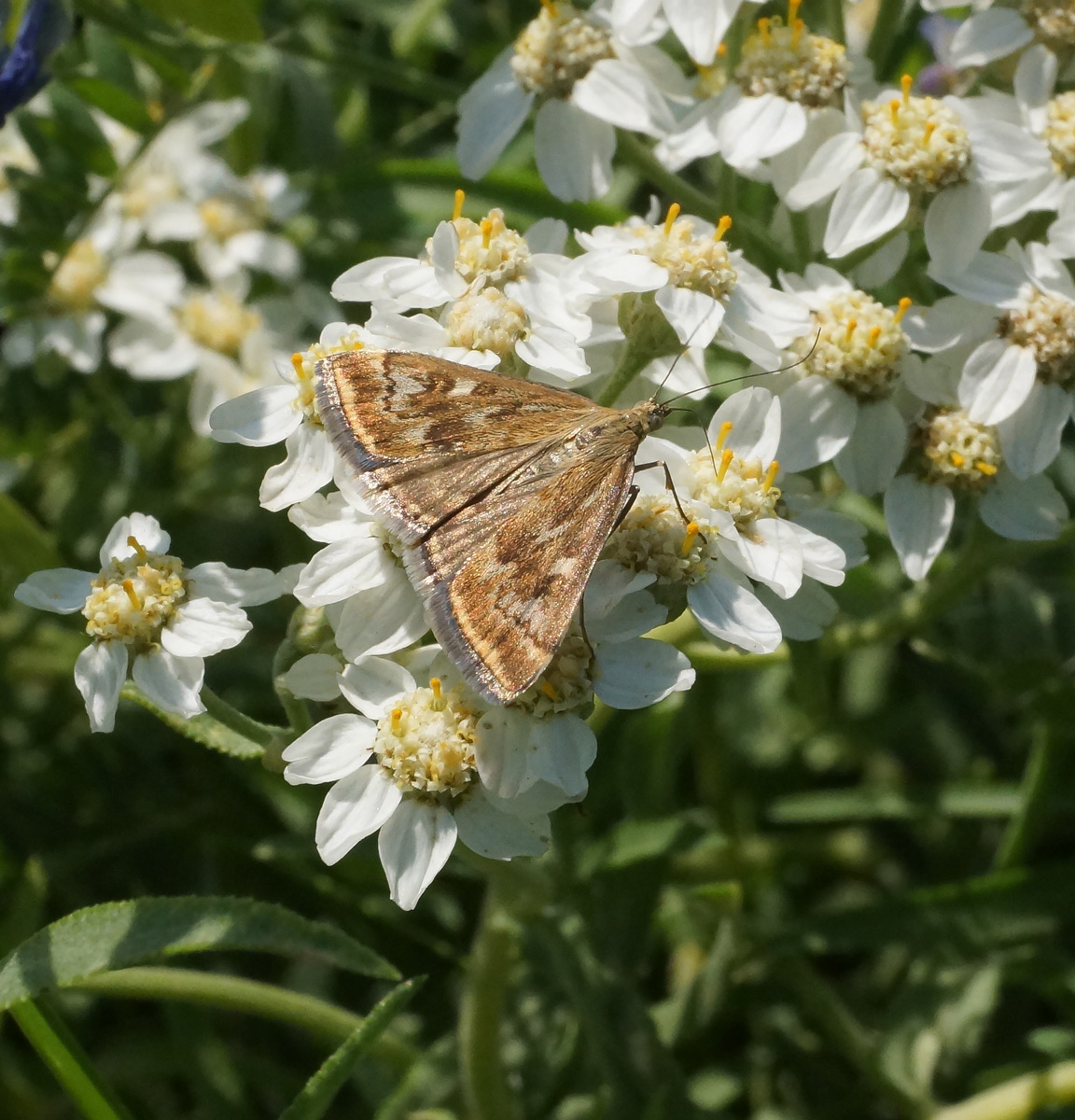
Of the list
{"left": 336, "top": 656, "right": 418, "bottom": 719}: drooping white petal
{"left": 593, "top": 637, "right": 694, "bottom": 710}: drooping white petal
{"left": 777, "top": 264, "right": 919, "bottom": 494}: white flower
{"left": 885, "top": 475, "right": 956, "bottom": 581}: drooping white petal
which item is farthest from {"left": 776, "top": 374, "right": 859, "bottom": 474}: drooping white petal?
{"left": 336, "top": 656, "right": 418, "bottom": 719}: drooping white petal

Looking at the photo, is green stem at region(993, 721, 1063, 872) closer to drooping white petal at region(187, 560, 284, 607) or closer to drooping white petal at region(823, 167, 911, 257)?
drooping white petal at region(823, 167, 911, 257)

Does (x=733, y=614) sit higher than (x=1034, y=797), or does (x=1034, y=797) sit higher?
(x=733, y=614)

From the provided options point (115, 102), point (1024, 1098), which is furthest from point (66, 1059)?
point (115, 102)

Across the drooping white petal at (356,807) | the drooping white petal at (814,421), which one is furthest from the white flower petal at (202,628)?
the drooping white petal at (814,421)

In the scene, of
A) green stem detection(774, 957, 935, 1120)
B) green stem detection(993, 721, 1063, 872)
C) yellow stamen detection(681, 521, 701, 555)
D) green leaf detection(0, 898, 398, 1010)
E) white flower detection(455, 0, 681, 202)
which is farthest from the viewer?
green stem detection(993, 721, 1063, 872)

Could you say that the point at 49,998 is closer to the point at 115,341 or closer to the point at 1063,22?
the point at 115,341

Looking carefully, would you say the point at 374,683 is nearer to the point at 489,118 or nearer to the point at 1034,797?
the point at 489,118
